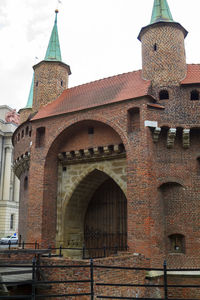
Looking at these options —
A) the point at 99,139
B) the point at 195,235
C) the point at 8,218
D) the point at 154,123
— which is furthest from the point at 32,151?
the point at 8,218

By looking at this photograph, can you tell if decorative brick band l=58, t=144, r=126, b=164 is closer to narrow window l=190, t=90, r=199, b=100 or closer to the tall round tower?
the tall round tower

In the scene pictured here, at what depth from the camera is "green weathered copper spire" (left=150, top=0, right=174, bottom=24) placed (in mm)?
15038

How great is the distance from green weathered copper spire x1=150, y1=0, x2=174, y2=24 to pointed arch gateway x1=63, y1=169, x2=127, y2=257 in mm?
7724

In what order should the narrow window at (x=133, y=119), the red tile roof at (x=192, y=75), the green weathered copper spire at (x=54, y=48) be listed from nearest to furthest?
the narrow window at (x=133, y=119)
the red tile roof at (x=192, y=75)
the green weathered copper spire at (x=54, y=48)

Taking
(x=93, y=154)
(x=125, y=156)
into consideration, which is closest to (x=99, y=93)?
(x=93, y=154)

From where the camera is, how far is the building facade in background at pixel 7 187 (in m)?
43.3

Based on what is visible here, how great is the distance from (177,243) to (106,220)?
4.43m

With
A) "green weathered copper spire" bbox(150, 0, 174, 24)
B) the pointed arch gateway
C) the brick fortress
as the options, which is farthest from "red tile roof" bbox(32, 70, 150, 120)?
the pointed arch gateway

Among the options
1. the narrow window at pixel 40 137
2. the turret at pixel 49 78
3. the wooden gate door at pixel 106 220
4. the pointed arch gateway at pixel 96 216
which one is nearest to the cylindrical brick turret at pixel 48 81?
the turret at pixel 49 78

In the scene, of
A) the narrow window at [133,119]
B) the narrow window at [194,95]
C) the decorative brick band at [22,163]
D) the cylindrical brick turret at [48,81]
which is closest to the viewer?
the narrow window at [133,119]

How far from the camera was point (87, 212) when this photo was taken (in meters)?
17.0

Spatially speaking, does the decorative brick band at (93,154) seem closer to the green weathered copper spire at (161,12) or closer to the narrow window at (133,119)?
the narrow window at (133,119)

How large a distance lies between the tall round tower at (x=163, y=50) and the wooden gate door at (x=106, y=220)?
5.79 m

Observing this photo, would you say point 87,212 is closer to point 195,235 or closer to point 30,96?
point 195,235
